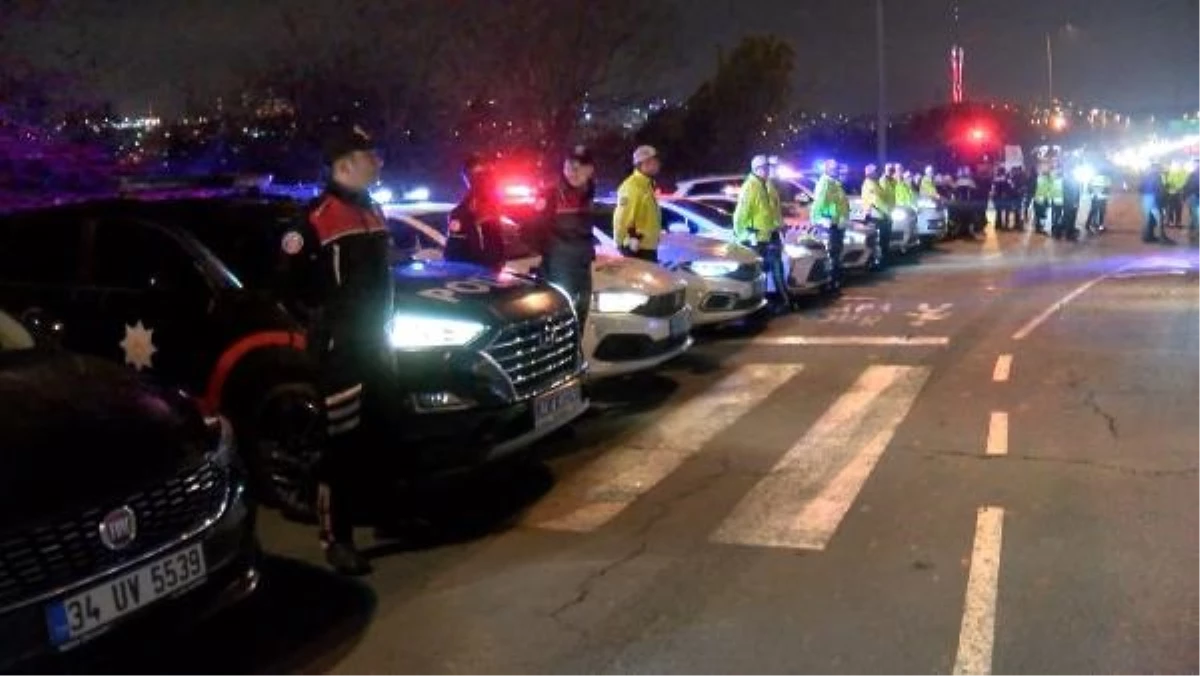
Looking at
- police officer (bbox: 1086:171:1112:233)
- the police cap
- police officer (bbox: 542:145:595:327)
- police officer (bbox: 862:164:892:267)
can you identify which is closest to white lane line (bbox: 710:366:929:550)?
police officer (bbox: 542:145:595:327)

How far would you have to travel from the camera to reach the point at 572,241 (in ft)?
29.2

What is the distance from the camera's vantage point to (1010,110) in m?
68.9

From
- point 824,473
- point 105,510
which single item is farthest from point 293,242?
point 824,473

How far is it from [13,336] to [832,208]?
12.3m

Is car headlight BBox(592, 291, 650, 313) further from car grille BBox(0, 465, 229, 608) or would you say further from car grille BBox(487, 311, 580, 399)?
car grille BBox(0, 465, 229, 608)

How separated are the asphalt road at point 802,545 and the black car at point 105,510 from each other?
2.19ft

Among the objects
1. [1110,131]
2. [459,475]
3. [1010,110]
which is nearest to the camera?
[459,475]

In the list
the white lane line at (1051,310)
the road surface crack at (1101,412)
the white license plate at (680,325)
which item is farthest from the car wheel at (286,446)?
the white lane line at (1051,310)

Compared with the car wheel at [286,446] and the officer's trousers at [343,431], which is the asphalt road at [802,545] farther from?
the officer's trousers at [343,431]

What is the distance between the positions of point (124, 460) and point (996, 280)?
15.2 metres

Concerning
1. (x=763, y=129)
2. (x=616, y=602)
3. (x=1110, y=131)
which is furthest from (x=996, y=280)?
(x=1110, y=131)

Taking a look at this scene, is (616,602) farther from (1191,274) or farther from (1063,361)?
(1191,274)

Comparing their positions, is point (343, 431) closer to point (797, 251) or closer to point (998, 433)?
point (998, 433)

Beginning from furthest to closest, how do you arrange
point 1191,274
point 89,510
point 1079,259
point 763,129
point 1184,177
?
1. point 763,129
2. point 1184,177
3. point 1079,259
4. point 1191,274
5. point 89,510
